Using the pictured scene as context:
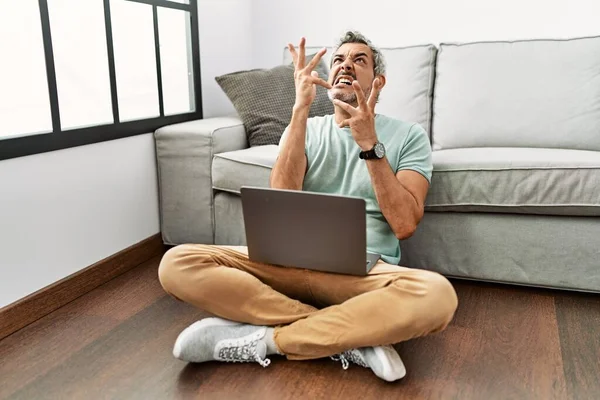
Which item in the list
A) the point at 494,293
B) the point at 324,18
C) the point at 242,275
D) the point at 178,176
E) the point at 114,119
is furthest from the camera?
the point at 324,18

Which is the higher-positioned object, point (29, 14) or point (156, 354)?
point (29, 14)

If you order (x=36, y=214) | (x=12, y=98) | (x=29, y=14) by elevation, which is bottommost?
(x=36, y=214)

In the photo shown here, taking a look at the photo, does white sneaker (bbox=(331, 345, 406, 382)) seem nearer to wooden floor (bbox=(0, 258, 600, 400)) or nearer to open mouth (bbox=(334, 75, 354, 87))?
wooden floor (bbox=(0, 258, 600, 400))

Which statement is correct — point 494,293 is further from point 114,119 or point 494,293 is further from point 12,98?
point 12,98

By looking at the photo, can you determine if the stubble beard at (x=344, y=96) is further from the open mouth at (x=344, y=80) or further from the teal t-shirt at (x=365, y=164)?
the teal t-shirt at (x=365, y=164)

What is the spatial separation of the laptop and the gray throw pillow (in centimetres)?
100

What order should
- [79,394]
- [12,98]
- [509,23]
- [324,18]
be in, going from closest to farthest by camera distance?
1. [79,394]
2. [12,98]
3. [509,23]
4. [324,18]

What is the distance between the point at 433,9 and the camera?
112 inches

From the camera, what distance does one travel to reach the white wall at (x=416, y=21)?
267cm

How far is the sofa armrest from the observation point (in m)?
2.29

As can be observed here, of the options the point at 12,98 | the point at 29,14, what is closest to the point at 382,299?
the point at 12,98

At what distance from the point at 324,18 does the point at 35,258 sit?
1.96m

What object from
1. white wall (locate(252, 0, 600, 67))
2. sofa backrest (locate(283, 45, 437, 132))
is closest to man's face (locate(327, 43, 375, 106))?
sofa backrest (locate(283, 45, 437, 132))

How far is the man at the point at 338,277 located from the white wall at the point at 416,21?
1.12 metres
